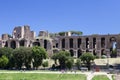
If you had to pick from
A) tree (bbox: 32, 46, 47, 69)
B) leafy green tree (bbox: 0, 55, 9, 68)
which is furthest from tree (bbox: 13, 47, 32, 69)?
leafy green tree (bbox: 0, 55, 9, 68)

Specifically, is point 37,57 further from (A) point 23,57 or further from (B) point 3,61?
(B) point 3,61

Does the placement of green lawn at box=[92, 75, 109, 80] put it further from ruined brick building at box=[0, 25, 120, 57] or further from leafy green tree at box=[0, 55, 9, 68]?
ruined brick building at box=[0, 25, 120, 57]

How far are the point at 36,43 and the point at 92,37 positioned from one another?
21685 mm

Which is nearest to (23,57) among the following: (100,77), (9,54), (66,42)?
(9,54)

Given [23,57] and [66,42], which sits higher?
[66,42]

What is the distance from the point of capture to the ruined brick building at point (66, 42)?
11275cm

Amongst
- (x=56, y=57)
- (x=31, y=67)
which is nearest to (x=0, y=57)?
(x=31, y=67)

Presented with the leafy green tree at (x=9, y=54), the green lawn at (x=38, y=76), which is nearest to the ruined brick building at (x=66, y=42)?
the leafy green tree at (x=9, y=54)

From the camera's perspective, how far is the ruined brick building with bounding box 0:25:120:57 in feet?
370

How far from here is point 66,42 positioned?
11831 centimetres

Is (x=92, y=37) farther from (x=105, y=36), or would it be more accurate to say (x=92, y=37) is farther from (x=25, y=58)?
(x=25, y=58)

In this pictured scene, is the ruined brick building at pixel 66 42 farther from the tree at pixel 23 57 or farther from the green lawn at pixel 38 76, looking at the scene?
the green lawn at pixel 38 76

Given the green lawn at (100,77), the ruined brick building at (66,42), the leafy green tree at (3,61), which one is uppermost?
the ruined brick building at (66,42)

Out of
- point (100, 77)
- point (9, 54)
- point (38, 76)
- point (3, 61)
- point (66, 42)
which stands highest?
point (66, 42)
